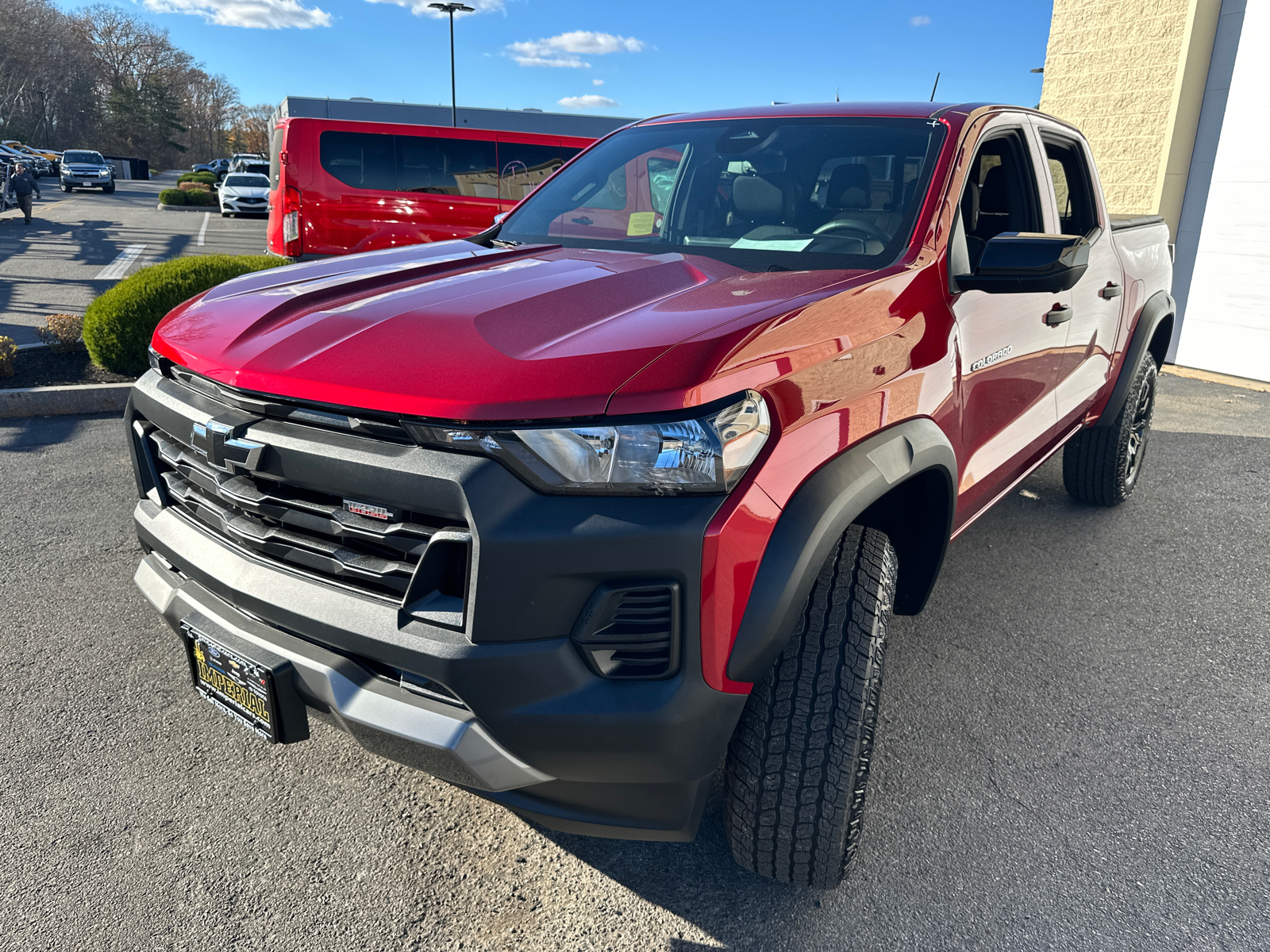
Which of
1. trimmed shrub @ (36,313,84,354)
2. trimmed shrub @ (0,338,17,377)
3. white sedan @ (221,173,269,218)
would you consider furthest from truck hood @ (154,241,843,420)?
white sedan @ (221,173,269,218)

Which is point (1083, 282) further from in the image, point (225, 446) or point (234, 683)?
point (234, 683)

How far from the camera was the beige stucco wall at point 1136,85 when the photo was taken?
8266 mm

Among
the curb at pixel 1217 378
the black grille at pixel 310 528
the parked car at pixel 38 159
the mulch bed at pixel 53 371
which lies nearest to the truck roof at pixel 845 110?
the black grille at pixel 310 528

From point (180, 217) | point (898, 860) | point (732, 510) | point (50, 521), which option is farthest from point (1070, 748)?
point (180, 217)

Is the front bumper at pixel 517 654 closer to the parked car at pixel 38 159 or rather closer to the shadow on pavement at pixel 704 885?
the shadow on pavement at pixel 704 885

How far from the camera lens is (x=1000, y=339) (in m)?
2.50

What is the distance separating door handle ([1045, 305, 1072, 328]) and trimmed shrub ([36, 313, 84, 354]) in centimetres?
652

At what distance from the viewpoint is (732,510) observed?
151 centimetres

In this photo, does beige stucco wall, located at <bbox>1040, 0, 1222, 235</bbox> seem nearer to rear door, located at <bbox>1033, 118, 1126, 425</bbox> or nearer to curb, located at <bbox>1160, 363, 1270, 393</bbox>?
curb, located at <bbox>1160, 363, 1270, 393</bbox>

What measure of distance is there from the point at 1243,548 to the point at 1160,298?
49.4 inches

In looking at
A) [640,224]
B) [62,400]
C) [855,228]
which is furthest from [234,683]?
[62,400]

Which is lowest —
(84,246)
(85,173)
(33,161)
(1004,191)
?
(84,246)

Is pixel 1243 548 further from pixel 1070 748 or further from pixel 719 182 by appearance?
pixel 719 182

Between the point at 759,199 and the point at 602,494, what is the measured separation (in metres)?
1.61
